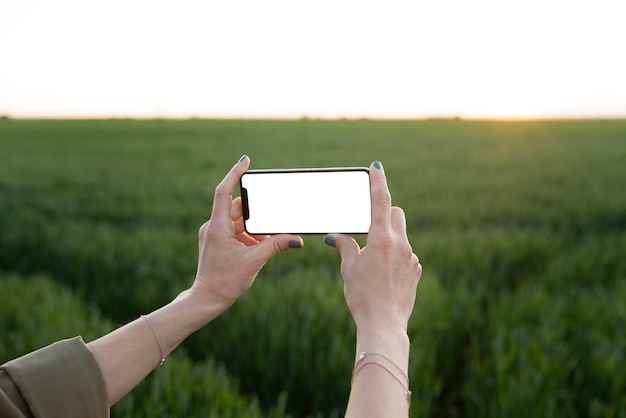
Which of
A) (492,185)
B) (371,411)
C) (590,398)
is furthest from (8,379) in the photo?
(492,185)

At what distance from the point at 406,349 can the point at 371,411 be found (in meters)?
0.13

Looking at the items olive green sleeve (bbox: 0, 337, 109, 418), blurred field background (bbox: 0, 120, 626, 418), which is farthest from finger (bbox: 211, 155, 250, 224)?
blurred field background (bbox: 0, 120, 626, 418)

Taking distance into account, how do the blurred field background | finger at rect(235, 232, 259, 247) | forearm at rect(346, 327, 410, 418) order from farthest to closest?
the blurred field background
finger at rect(235, 232, 259, 247)
forearm at rect(346, 327, 410, 418)

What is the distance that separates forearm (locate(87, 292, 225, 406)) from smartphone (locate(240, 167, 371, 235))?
A: 198mm

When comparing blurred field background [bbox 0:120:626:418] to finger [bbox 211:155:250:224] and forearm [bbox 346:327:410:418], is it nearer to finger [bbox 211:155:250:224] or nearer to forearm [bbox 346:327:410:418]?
finger [bbox 211:155:250:224]

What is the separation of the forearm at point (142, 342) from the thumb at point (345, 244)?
0.30 metres

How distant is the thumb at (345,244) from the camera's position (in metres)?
0.89

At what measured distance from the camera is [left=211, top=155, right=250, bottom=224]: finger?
1006 mm

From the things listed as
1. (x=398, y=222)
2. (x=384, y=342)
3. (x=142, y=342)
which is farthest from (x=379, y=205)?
(x=142, y=342)

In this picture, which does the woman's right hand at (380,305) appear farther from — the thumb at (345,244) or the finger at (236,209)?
the finger at (236,209)

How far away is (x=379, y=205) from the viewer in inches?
33.9

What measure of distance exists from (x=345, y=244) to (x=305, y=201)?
18cm

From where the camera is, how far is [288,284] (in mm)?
2951

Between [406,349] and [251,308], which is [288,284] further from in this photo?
[406,349]
